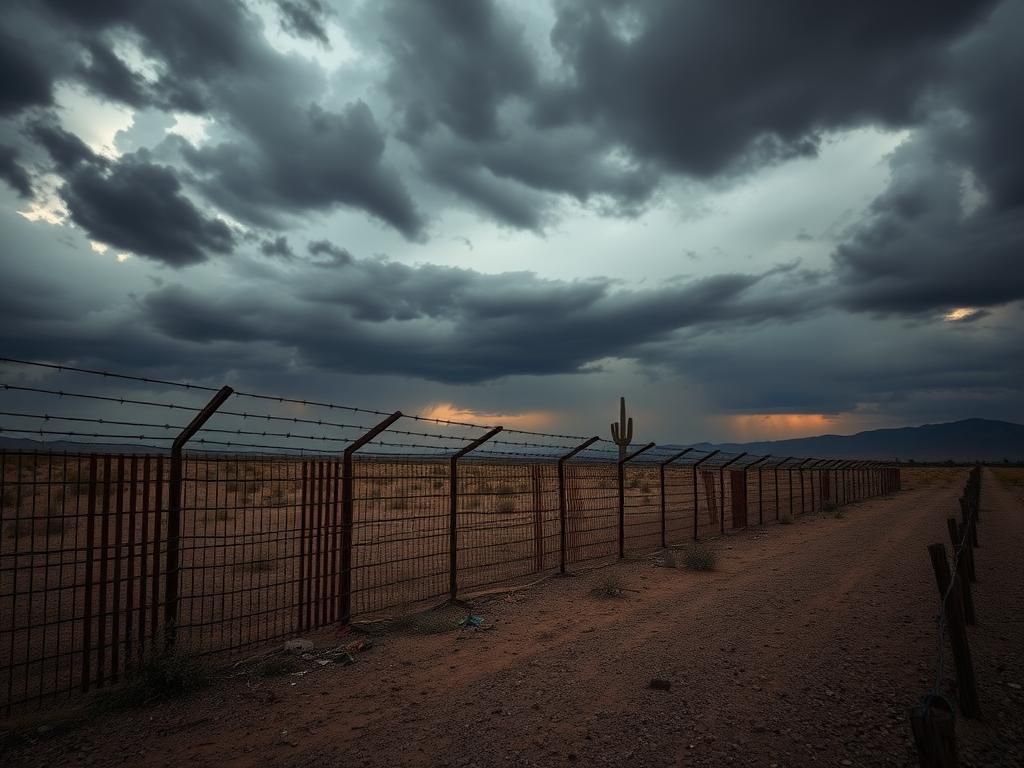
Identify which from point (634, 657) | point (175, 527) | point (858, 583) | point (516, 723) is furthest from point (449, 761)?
point (858, 583)

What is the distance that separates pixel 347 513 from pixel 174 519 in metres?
2.18

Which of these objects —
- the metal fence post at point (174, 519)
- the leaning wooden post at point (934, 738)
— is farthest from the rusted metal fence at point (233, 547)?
the leaning wooden post at point (934, 738)

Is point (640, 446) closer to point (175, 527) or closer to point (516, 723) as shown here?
point (516, 723)

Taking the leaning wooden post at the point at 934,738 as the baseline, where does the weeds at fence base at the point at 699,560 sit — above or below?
below

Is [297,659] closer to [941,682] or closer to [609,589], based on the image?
[609,589]

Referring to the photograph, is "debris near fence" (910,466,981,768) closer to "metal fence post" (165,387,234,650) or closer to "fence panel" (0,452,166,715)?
"fence panel" (0,452,166,715)

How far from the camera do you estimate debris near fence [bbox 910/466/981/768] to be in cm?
286

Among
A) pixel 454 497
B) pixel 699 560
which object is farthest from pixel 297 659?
pixel 699 560

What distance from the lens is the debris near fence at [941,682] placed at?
9.39 ft

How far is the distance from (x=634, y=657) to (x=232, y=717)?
4.22 m

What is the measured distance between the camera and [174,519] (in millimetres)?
6332

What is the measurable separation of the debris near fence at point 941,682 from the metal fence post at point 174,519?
640 cm

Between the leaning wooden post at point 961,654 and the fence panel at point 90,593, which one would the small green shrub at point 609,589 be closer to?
the leaning wooden post at point 961,654

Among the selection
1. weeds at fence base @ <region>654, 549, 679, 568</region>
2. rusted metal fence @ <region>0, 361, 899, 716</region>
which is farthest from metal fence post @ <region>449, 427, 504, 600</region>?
weeds at fence base @ <region>654, 549, 679, 568</region>
